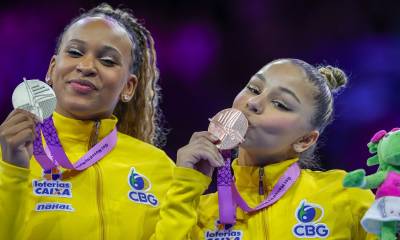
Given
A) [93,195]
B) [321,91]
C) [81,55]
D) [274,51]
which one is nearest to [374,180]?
[321,91]

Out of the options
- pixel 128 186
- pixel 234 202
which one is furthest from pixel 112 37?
pixel 234 202

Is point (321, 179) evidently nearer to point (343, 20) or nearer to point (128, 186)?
point (128, 186)

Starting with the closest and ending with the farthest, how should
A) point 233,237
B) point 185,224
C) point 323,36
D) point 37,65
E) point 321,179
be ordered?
point 185,224, point 233,237, point 321,179, point 37,65, point 323,36

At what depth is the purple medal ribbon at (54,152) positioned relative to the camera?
262 centimetres

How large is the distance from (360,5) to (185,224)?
12.0 ft

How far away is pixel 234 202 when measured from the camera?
279 cm

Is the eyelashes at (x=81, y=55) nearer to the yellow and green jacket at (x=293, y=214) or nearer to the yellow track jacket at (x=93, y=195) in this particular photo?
the yellow track jacket at (x=93, y=195)

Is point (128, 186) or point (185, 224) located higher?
point (128, 186)

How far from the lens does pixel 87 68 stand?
2.84 meters

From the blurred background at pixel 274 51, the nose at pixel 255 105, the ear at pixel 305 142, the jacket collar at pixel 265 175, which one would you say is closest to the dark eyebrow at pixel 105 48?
the nose at pixel 255 105

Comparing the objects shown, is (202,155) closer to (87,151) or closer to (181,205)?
(181,205)

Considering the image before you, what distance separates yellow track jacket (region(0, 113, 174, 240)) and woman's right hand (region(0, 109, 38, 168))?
86mm

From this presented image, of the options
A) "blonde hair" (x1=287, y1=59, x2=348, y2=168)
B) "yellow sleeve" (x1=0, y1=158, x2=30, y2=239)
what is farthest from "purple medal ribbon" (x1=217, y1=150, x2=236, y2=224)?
"yellow sleeve" (x1=0, y1=158, x2=30, y2=239)

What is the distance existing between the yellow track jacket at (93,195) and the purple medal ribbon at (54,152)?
3cm
